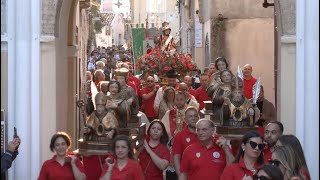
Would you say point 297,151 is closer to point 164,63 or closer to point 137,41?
point 164,63

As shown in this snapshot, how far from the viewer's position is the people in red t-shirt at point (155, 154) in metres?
8.35

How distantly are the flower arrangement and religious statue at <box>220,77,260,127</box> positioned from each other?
5.02m

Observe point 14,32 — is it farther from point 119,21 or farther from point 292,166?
point 119,21

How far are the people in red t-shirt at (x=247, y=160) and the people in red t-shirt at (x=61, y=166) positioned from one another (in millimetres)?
1558

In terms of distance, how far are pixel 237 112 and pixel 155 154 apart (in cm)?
111

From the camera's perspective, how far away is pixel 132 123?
9516mm

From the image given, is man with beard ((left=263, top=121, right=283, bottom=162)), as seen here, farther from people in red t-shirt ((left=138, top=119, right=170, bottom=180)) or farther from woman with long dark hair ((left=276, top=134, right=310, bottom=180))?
people in red t-shirt ((left=138, top=119, right=170, bottom=180))

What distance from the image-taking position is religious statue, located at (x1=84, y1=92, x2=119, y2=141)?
27.3 feet

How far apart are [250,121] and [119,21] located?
66.5m

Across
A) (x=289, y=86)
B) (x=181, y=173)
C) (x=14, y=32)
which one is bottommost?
(x=181, y=173)

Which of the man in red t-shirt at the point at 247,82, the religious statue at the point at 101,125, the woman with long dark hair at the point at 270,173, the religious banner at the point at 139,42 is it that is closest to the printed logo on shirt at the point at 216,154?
the religious statue at the point at 101,125

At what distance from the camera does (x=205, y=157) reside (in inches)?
304

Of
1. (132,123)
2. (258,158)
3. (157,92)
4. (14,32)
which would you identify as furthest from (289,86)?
(157,92)

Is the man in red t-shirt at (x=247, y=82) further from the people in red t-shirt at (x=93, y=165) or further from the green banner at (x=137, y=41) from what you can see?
the green banner at (x=137, y=41)
